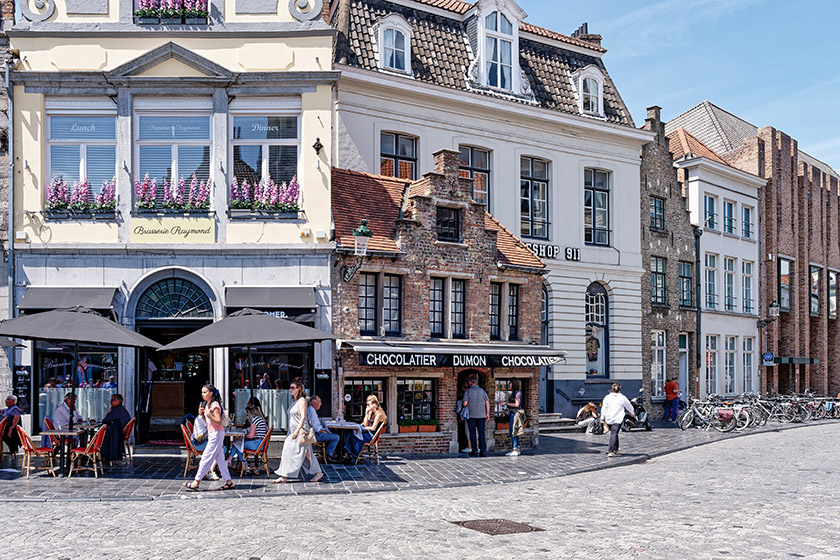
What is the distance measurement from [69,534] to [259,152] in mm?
10202

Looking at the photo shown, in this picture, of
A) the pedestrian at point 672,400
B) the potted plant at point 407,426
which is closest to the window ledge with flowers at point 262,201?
the potted plant at point 407,426

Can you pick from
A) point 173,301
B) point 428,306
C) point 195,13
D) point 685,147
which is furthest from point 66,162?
point 685,147

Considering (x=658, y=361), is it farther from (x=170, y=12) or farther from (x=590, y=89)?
(x=170, y=12)

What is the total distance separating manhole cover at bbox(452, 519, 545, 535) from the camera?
33.0 feet

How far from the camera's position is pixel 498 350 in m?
18.9

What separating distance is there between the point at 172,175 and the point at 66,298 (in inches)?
125

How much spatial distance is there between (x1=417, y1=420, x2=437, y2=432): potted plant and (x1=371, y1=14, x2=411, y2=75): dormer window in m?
9.94

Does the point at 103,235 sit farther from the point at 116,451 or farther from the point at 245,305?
the point at 116,451

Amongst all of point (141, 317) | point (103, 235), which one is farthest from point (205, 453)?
point (103, 235)

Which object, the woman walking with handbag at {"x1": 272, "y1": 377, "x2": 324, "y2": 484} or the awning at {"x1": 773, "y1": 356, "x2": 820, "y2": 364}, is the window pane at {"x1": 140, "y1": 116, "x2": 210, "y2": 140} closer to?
the woman walking with handbag at {"x1": 272, "y1": 377, "x2": 324, "y2": 484}

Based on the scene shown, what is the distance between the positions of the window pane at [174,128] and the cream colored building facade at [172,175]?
3 centimetres

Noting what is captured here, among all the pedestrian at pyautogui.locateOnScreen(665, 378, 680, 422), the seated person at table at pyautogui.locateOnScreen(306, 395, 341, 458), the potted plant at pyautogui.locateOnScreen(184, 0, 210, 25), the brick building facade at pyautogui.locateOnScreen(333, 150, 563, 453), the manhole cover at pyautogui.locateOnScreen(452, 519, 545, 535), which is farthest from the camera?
the pedestrian at pyautogui.locateOnScreen(665, 378, 680, 422)

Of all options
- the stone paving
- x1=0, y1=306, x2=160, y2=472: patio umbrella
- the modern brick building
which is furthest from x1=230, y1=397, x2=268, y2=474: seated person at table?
the modern brick building

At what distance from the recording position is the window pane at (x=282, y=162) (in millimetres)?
18172
